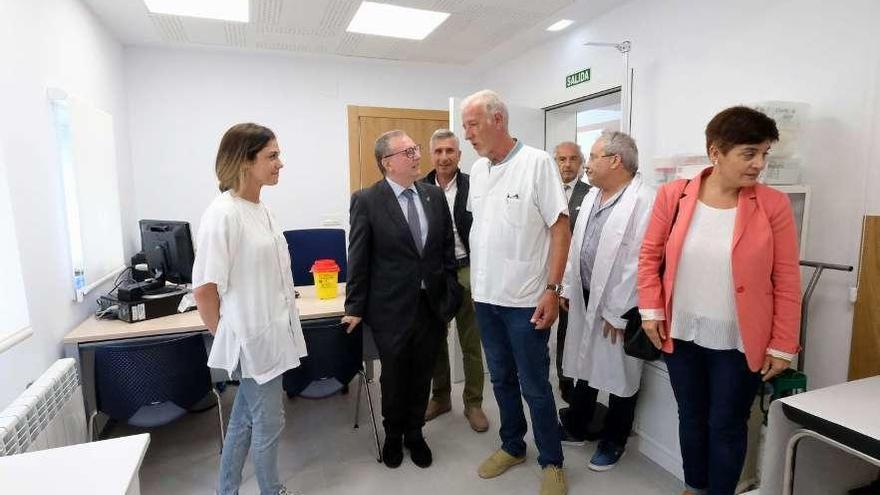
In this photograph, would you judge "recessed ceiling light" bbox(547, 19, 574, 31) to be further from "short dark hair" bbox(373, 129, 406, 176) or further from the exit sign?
"short dark hair" bbox(373, 129, 406, 176)

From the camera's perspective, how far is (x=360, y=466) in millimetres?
2311

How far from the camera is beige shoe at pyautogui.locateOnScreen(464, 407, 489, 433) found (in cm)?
260

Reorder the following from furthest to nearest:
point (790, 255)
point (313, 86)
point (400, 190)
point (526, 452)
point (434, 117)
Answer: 1. point (434, 117)
2. point (313, 86)
3. point (526, 452)
4. point (400, 190)
5. point (790, 255)

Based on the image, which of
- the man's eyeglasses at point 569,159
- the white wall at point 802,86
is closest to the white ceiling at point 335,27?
the white wall at point 802,86

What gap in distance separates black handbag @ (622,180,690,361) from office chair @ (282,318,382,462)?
1.22 meters

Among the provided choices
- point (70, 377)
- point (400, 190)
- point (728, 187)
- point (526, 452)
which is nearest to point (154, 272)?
point (70, 377)

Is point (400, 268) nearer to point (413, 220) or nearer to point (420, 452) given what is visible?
point (413, 220)

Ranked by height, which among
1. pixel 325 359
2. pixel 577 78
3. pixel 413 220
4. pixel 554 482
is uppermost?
pixel 577 78

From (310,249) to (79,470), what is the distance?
9.07ft

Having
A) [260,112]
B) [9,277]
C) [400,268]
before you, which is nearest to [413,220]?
[400,268]

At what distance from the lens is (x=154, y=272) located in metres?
2.80

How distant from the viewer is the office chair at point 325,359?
2.16 meters

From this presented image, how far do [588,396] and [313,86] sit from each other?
359 cm

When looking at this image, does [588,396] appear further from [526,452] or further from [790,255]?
[790,255]
